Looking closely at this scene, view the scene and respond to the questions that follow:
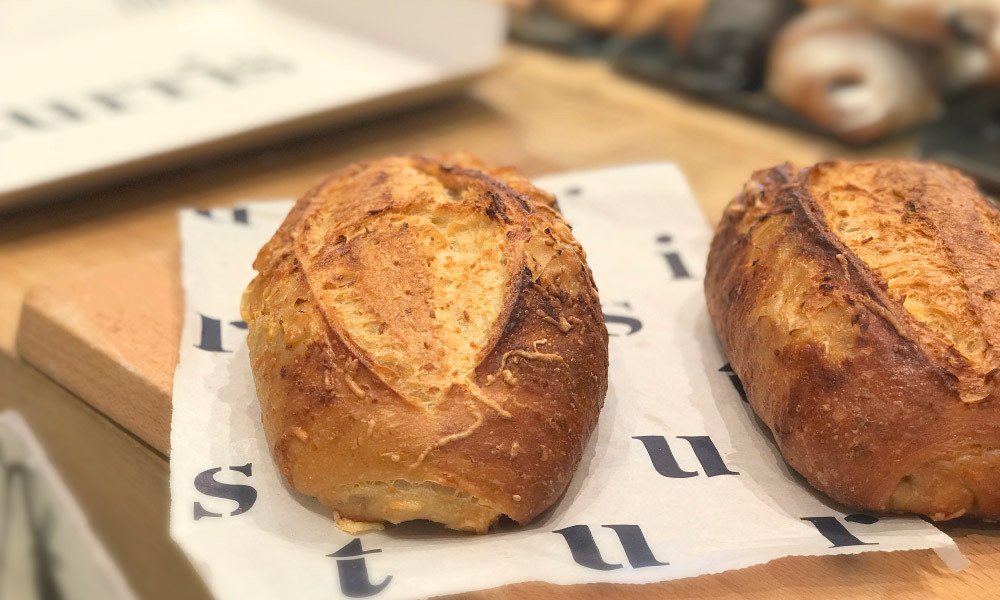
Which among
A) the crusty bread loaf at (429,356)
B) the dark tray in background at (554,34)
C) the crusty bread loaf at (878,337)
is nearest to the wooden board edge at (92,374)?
the crusty bread loaf at (429,356)

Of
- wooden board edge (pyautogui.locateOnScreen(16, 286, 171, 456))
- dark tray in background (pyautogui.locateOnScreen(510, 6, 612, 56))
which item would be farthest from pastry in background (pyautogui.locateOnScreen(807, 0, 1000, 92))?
wooden board edge (pyautogui.locateOnScreen(16, 286, 171, 456))

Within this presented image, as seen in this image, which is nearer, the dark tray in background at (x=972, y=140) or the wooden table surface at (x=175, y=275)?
the wooden table surface at (x=175, y=275)

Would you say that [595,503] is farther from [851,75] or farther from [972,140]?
[972,140]

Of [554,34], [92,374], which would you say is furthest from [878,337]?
[554,34]

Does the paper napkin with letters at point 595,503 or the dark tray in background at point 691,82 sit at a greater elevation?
the dark tray in background at point 691,82

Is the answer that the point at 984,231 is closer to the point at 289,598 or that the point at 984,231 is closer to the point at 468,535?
the point at 468,535

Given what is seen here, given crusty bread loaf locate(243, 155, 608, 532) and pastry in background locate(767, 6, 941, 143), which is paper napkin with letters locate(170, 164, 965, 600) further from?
pastry in background locate(767, 6, 941, 143)

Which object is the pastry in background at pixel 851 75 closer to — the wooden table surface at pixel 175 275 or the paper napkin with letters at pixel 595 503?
the wooden table surface at pixel 175 275
